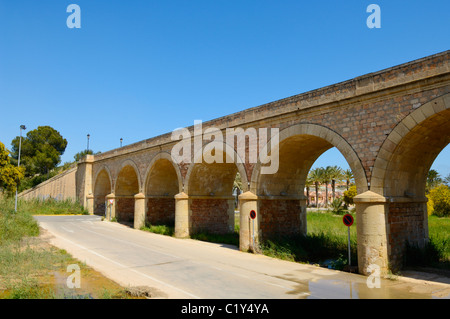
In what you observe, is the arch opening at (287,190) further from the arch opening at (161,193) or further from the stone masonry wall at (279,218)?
the arch opening at (161,193)

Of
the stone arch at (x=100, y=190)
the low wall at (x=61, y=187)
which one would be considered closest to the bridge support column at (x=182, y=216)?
the stone arch at (x=100, y=190)

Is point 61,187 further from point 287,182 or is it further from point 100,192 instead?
point 287,182

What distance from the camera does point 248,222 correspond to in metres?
13.0

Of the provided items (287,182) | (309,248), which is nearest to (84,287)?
(309,248)

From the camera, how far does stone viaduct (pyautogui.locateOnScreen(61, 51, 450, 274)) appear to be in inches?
339

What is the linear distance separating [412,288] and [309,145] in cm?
625

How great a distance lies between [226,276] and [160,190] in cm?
1378

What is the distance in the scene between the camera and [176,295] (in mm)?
6582

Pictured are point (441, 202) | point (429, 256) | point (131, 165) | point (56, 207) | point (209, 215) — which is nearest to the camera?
Result: point (429, 256)

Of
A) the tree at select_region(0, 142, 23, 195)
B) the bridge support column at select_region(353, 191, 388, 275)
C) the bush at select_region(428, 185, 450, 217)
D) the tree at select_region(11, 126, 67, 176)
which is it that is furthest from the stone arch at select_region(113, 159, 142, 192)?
the bush at select_region(428, 185, 450, 217)

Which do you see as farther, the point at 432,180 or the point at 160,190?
the point at 432,180

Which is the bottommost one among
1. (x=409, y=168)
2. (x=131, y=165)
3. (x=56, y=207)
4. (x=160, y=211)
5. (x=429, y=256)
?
(x=429, y=256)

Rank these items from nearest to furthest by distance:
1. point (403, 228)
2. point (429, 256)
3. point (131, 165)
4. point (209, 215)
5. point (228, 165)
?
point (403, 228) → point (429, 256) → point (228, 165) → point (209, 215) → point (131, 165)
